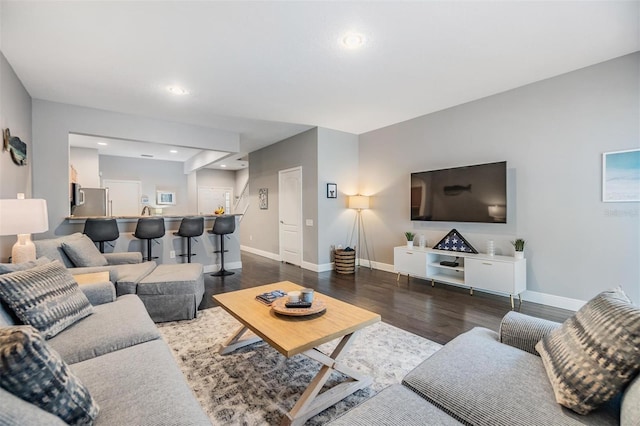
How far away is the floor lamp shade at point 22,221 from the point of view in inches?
88.0

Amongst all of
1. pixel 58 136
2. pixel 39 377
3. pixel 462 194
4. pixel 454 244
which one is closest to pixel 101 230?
pixel 58 136

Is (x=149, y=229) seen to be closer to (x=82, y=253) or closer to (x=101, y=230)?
(x=101, y=230)

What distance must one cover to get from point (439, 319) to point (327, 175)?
3.25 meters

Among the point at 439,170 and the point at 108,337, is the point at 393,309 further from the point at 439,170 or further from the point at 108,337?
the point at 108,337

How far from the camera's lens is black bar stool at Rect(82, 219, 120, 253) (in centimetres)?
404

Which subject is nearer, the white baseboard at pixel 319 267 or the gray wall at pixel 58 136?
the gray wall at pixel 58 136

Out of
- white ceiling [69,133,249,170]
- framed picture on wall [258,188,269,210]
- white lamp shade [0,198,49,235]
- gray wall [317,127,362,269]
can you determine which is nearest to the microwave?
white ceiling [69,133,249,170]

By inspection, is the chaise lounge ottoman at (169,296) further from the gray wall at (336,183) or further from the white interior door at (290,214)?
the white interior door at (290,214)

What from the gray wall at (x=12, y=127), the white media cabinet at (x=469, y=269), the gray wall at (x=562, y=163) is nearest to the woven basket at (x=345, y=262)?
the white media cabinet at (x=469, y=269)

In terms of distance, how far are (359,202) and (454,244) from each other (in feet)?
6.10

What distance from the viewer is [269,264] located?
20.3ft

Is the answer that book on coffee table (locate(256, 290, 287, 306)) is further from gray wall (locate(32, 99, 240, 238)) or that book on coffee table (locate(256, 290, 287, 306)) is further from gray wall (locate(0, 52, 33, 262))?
gray wall (locate(32, 99, 240, 238))

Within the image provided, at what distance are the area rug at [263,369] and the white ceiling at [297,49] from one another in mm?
2646

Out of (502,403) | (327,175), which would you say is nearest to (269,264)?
(327,175)
